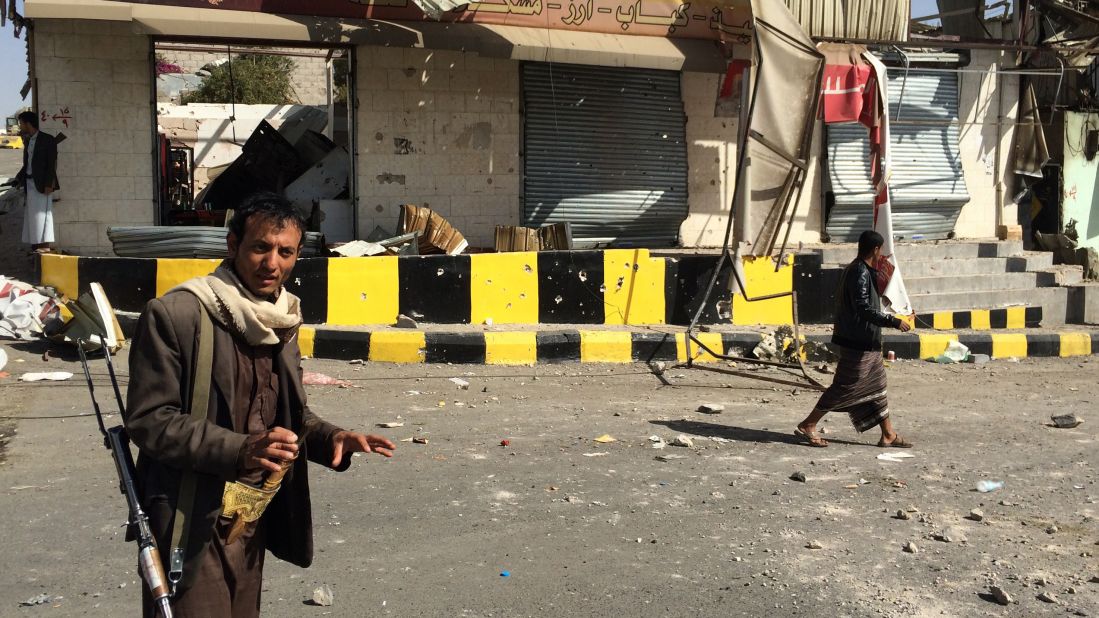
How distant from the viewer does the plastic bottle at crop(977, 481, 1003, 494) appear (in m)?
5.84

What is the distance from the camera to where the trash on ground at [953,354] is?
10500 millimetres

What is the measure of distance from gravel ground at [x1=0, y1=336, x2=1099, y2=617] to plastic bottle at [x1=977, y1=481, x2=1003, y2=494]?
0.16 feet

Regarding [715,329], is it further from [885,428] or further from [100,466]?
[100,466]

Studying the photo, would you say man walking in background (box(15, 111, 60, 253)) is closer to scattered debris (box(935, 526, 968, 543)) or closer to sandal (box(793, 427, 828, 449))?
sandal (box(793, 427, 828, 449))

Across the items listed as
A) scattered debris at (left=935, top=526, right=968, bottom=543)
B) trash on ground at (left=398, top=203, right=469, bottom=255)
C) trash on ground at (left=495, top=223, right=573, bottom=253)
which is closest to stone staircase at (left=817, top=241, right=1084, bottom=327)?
trash on ground at (left=495, top=223, right=573, bottom=253)

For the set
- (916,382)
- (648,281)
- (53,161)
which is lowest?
(916,382)

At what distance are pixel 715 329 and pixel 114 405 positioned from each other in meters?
5.47

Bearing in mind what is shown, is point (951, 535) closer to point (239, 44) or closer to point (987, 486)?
point (987, 486)

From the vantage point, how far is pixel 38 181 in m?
9.72

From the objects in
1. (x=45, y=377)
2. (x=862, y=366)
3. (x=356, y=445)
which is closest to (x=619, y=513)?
(x=862, y=366)

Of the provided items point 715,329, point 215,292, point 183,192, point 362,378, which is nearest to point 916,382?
point 715,329

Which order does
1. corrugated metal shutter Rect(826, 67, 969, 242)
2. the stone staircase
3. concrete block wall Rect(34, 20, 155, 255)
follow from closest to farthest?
concrete block wall Rect(34, 20, 155, 255) → the stone staircase → corrugated metal shutter Rect(826, 67, 969, 242)

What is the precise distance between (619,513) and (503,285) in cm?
474

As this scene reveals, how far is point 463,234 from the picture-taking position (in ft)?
38.2
